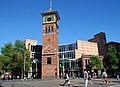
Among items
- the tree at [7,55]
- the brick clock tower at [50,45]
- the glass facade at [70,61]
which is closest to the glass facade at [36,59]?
the glass facade at [70,61]

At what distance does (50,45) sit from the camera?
69500mm

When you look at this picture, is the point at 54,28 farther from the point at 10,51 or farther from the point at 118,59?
the point at 118,59

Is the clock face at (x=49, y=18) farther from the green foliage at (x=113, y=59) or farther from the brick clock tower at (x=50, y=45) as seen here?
the green foliage at (x=113, y=59)

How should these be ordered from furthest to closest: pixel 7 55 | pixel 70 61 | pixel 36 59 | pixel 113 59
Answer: pixel 70 61 → pixel 36 59 → pixel 7 55 → pixel 113 59

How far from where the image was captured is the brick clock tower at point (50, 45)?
221ft

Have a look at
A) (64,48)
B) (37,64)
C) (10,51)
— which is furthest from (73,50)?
(10,51)

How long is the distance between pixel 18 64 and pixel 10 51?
16.9ft

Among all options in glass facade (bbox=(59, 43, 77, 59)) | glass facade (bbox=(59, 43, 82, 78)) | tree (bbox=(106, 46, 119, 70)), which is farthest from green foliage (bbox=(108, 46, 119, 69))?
glass facade (bbox=(59, 43, 77, 59))

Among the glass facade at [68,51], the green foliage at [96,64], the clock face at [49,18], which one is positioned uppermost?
the clock face at [49,18]

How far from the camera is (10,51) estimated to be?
7044 centimetres

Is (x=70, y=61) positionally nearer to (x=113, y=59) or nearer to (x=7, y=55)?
(x=7, y=55)

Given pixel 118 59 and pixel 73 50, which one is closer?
pixel 118 59

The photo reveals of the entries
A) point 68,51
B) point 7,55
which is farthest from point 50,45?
point 68,51

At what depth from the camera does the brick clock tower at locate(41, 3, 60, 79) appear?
67.5 meters
